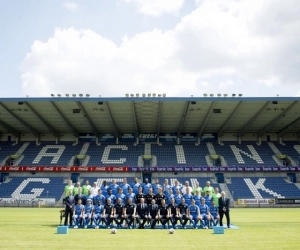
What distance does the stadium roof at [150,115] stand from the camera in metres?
35.9

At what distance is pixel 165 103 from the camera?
118 ft

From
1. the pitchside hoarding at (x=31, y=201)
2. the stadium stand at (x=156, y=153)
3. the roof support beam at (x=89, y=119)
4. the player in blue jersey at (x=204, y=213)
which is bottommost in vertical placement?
the player in blue jersey at (x=204, y=213)

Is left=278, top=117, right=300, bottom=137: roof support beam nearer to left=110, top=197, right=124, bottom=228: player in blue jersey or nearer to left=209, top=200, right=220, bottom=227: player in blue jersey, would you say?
left=209, top=200, right=220, bottom=227: player in blue jersey

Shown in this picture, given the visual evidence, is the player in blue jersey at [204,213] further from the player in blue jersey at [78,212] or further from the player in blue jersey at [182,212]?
the player in blue jersey at [78,212]

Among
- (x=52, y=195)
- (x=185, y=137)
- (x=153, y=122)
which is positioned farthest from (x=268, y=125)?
(x=52, y=195)

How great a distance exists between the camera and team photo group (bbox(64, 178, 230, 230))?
15.0 metres

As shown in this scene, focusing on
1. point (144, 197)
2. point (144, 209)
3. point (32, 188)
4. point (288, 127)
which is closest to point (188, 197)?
point (144, 197)

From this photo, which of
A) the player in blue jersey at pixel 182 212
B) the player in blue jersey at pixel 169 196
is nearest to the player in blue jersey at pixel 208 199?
the player in blue jersey at pixel 182 212

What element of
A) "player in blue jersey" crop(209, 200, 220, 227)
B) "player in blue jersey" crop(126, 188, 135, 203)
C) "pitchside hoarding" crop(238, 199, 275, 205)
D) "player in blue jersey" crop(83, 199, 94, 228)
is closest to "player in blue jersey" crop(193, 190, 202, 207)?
"player in blue jersey" crop(209, 200, 220, 227)

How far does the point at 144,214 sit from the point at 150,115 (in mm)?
25590

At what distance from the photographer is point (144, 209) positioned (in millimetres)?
15172

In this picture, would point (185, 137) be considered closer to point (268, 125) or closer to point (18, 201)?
point (268, 125)

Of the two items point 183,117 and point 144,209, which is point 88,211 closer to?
point 144,209

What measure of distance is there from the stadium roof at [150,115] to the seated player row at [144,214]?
20948 millimetres
